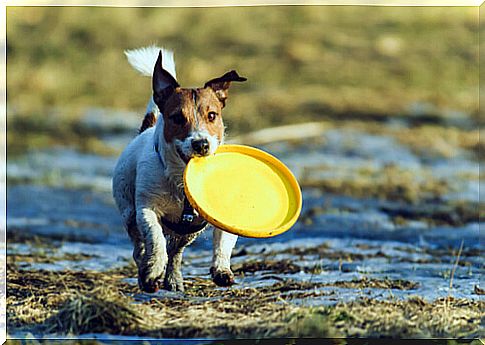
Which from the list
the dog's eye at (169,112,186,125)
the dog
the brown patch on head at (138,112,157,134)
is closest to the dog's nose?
the dog

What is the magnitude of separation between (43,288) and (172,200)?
4.77 ft

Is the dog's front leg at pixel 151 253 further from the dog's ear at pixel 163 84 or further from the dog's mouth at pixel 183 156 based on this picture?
the dog's ear at pixel 163 84

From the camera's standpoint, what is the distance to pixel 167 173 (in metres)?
4.81

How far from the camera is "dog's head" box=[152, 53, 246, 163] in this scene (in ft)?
15.1

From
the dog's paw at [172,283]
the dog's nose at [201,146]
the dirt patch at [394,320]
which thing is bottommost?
the dirt patch at [394,320]

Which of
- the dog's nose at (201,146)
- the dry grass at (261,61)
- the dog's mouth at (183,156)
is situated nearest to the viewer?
the dog's nose at (201,146)

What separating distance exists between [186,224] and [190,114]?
0.69m

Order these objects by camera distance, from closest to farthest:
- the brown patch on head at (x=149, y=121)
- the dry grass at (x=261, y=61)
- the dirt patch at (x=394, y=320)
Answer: the dirt patch at (x=394, y=320), the brown patch on head at (x=149, y=121), the dry grass at (x=261, y=61)

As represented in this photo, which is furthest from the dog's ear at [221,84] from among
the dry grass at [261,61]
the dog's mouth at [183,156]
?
the dry grass at [261,61]

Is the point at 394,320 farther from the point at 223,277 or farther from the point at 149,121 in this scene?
the point at 149,121

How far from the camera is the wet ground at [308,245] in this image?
503 centimetres

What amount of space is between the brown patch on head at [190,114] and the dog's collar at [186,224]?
0.43m

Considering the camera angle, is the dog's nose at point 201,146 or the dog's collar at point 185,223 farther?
the dog's collar at point 185,223

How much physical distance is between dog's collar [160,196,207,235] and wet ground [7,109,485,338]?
→ 0.48 meters
